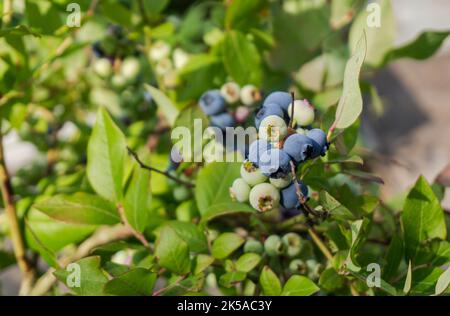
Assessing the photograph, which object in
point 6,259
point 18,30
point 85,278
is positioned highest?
point 18,30

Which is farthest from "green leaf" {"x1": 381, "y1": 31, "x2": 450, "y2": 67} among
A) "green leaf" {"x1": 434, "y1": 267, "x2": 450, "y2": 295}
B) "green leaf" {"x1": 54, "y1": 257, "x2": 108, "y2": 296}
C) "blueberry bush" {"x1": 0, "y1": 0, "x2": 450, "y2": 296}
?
"green leaf" {"x1": 54, "y1": 257, "x2": 108, "y2": 296}

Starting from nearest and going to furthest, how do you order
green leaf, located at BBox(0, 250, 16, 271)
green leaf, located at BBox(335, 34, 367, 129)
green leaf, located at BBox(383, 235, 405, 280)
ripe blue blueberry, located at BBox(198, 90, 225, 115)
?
green leaf, located at BBox(335, 34, 367, 129) < green leaf, located at BBox(383, 235, 405, 280) < ripe blue blueberry, located at BBox(198, 90, 225, 115) < green leaf, located at BBox(0, 250, 16, 271)

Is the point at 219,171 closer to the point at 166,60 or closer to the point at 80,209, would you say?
the point at 80,209

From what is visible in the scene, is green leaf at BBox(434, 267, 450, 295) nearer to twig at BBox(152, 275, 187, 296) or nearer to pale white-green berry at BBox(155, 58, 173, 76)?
twig at BBox(152, 275, 187, 296)

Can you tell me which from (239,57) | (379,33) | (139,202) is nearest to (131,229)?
(139,202)

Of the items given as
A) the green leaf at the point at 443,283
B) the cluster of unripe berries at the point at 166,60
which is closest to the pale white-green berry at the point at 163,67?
the cluster of unripe berries at the point at 166,60

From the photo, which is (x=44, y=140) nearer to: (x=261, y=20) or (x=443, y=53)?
(x=261, y=20)
